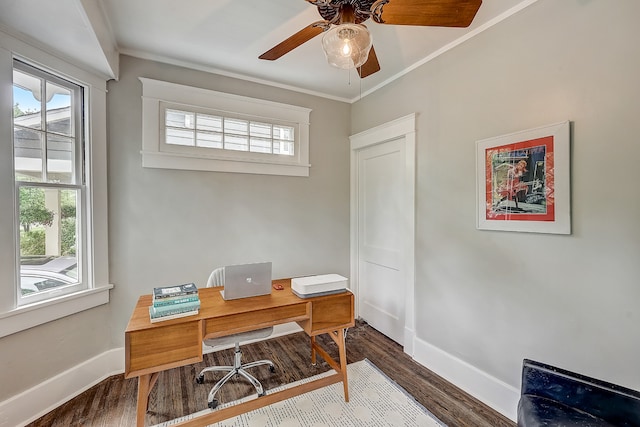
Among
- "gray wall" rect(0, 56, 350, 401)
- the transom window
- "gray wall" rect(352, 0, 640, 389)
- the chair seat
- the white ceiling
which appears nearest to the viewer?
"gray wall" rect(352, 0, 640, 389)

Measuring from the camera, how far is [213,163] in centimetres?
262

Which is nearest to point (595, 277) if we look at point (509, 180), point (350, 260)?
point (509, 180)

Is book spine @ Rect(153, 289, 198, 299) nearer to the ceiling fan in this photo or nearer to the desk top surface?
the desk top surface

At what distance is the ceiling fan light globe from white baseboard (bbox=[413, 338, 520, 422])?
7.31 feet

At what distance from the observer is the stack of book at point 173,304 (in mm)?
1439

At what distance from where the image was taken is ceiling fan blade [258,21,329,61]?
4.26 feet

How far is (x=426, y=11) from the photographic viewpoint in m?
1.26

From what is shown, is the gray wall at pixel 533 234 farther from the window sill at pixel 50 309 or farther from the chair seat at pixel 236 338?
the window sill at pixel 50 309

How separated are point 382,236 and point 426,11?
2.11 meters

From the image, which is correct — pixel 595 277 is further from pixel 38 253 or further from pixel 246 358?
pixel 38 253

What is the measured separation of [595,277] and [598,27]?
51.8 inches

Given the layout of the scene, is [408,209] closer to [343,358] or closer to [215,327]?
[343,358]

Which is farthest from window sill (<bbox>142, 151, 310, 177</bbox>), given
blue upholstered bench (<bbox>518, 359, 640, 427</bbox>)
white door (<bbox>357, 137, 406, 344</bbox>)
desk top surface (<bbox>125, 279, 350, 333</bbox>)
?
blue upholstered bench (<bbox>518, 359, 640, 427</bbox>)

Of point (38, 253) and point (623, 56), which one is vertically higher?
point (623, 56)
